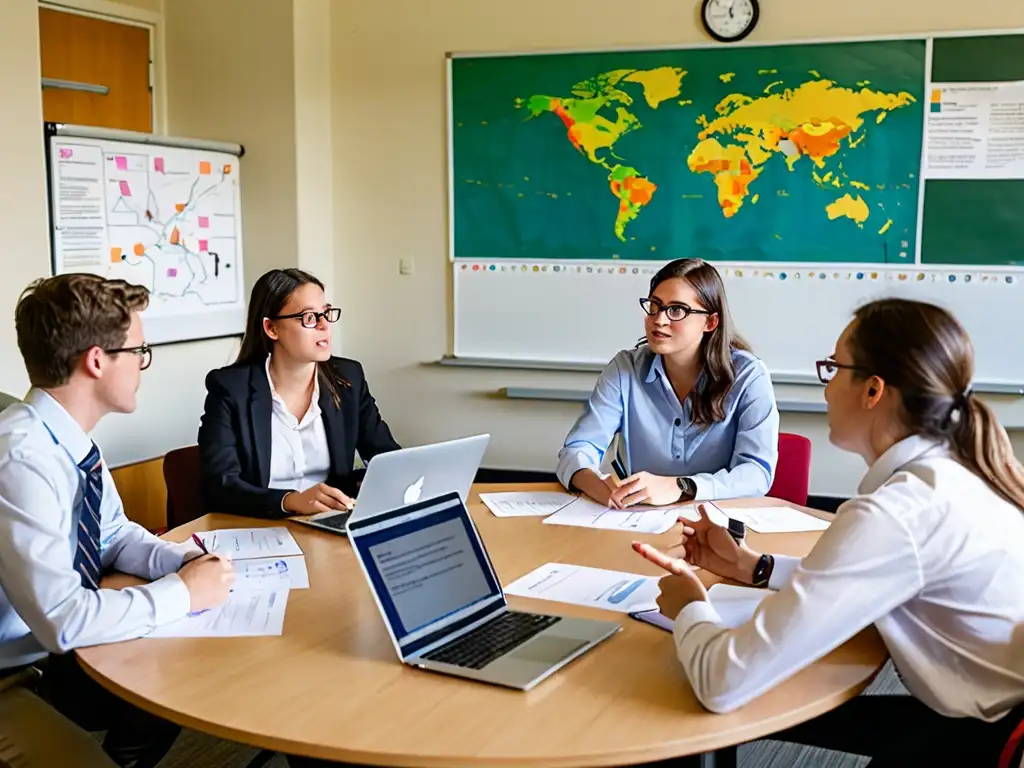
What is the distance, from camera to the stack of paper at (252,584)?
67.9 inches

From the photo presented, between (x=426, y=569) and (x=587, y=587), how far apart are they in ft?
1.26

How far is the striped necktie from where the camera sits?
6.01 feet

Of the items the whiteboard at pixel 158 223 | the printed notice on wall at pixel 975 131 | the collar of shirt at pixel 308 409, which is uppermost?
the printed notice on wall at pixel 975 131

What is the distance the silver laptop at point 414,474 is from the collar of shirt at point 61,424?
480mm

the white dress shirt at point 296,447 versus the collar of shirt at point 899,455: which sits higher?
the collar of shirt at point 899,455

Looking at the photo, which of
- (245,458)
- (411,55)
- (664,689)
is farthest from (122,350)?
(411,55)

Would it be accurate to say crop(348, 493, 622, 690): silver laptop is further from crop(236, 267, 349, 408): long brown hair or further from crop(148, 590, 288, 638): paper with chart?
crop(236, 267, 349, 408): long brown hair

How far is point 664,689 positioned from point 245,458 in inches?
59.3

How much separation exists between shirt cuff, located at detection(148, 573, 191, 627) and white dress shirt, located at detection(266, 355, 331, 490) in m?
0.94

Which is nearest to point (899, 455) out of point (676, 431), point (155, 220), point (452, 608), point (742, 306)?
point (452, 608)

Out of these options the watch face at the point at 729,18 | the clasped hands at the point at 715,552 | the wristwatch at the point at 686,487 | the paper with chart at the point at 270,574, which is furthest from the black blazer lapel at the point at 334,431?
the watch face at the point at 729,18

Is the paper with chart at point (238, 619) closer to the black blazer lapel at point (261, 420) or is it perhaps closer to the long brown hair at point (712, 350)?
the black blazer lapel at point (261, 420)

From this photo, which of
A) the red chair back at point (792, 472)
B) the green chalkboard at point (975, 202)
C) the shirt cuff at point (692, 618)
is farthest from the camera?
the green chalkboard at point (975, 202)

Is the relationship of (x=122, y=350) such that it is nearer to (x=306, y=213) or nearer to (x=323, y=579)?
(x=323, y=579)
